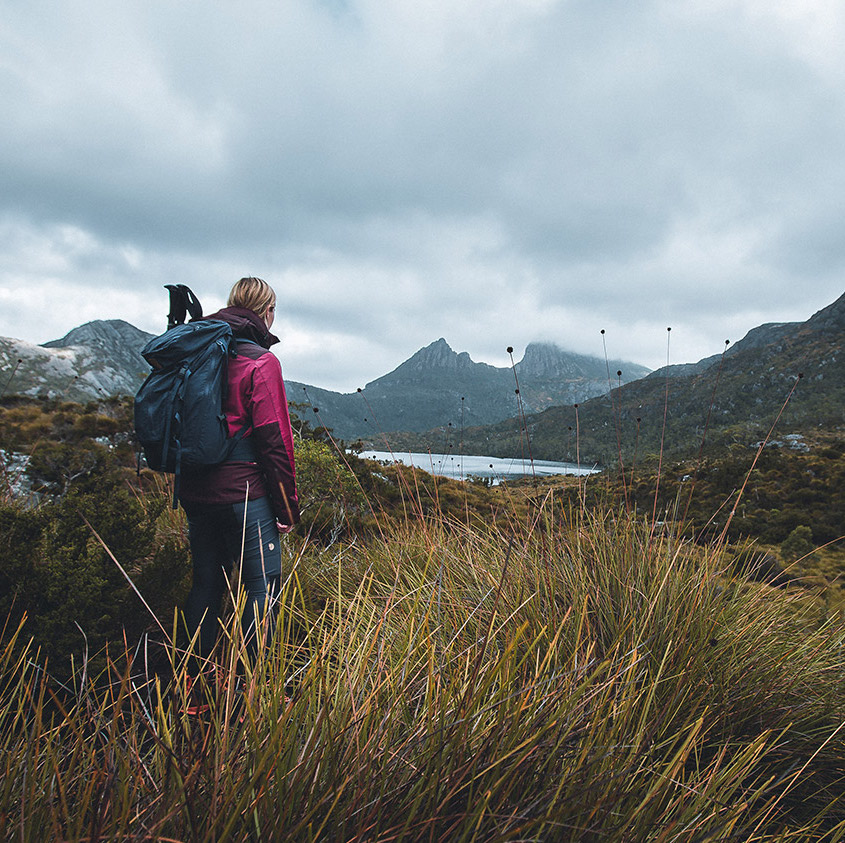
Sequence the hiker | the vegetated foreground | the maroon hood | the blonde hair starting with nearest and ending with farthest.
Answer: the vegetated foreground, the hiker, the maroon hood, the blonde hair

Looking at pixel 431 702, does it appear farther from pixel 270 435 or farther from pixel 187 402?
pixel 187 402

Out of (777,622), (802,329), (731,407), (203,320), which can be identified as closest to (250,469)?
(203,320)

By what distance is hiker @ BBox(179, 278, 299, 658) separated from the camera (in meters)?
2.33

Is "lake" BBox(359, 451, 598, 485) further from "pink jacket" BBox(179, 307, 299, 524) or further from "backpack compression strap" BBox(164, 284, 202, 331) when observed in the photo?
"backpack compression strap" BBox(164, 284, 202, 331)

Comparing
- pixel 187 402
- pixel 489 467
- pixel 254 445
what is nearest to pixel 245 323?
pixel 187 402

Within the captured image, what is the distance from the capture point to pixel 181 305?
2.72m

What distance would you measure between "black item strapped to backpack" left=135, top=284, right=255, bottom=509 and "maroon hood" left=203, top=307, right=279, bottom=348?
14 centimetres

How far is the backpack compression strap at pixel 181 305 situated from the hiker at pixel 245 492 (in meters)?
0.24

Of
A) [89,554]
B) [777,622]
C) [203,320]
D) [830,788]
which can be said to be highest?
[203,320]

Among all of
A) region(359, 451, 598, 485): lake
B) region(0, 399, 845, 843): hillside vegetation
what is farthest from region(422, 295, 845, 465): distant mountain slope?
region(0, 399, 845, 843): hillside vegetation

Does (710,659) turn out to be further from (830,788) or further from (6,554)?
(6,554)

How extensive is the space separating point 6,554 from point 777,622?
4078 millimetres

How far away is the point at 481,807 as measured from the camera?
98 centimetres

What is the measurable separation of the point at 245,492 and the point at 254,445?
0.24 m
